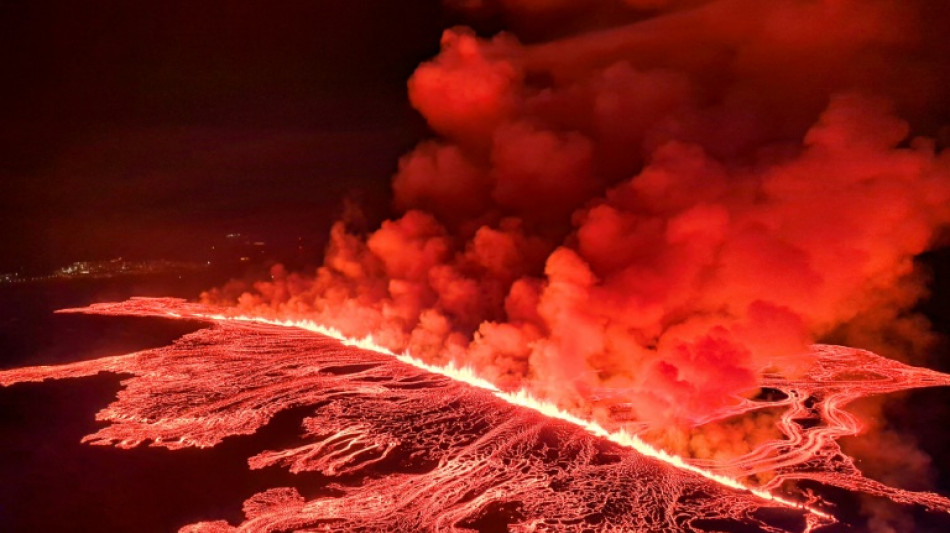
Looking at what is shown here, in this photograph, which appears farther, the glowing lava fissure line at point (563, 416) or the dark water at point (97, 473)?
the glowing lava fissure line at point (563, 416)

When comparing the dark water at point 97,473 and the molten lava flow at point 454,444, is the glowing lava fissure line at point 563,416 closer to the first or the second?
the molten lava flow at point 454,444

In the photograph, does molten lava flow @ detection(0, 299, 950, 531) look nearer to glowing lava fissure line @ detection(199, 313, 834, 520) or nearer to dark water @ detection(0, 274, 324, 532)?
glowing lava fissure line @ detection(199, 313, 834, 520)

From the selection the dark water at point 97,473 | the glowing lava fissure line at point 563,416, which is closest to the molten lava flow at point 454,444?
the glowing lava fissure line at point 563,416

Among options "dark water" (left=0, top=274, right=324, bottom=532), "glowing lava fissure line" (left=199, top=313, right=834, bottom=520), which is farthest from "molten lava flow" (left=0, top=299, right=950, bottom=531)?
"dark water" (left=0, top=274, right=324, bottom=532)

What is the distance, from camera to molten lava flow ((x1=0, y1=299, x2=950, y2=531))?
1479cm

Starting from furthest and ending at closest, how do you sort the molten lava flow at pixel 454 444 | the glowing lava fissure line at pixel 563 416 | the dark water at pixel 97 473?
the glowing lava fissure line at pixel 563 416 → the molten lava flow at pixel 454 444 → the dark water at pixel 97 473

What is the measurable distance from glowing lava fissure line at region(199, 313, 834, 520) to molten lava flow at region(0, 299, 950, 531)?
0.22 ft

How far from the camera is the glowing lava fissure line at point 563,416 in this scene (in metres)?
16.3

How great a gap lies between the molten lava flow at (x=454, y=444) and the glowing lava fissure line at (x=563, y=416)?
7cm

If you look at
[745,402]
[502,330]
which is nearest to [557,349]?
[502,330]

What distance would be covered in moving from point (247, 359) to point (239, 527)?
16935 mm

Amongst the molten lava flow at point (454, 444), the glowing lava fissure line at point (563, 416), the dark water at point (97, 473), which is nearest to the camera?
the dark water at point (97, 473)

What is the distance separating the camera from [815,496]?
Answer: 52.3ft

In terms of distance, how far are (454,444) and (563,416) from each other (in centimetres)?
484
